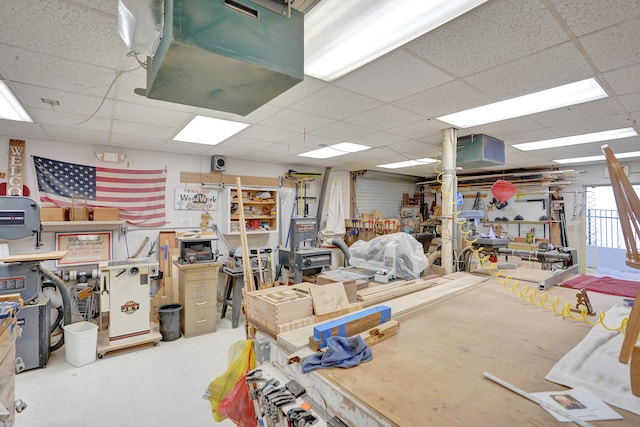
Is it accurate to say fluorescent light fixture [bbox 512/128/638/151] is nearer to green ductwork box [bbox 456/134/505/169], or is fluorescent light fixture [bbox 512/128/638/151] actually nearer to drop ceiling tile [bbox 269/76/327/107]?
green ductwork box [bbox 456/134/505/169]

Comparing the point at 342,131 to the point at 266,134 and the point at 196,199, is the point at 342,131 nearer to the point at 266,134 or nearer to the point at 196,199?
the point at 266,134

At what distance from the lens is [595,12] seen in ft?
5.12

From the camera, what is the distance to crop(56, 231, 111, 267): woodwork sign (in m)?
4.28

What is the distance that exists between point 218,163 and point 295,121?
7.78 ft

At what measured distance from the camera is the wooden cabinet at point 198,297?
4.07 metres

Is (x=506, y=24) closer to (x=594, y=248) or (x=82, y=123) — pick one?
(x=82, y=123)

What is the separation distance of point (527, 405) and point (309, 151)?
4522 mm

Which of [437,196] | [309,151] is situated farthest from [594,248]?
[309,151]

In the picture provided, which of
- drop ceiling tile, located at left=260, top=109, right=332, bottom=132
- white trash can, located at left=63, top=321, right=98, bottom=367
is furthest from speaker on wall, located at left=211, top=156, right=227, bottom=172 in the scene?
white trash can, located at left=63, top=321, right=98, bottom=367

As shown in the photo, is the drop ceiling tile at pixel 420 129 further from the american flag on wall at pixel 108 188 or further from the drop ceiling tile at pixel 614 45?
the american flag on wall at pixel 108 188

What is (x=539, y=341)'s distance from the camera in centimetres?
159

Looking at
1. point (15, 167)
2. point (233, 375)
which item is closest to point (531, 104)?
point (233, 375)

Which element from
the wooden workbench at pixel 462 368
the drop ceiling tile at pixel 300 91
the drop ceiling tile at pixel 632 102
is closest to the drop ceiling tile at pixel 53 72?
the drop ceiling tile at pixel 300 91

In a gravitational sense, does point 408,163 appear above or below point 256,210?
above
